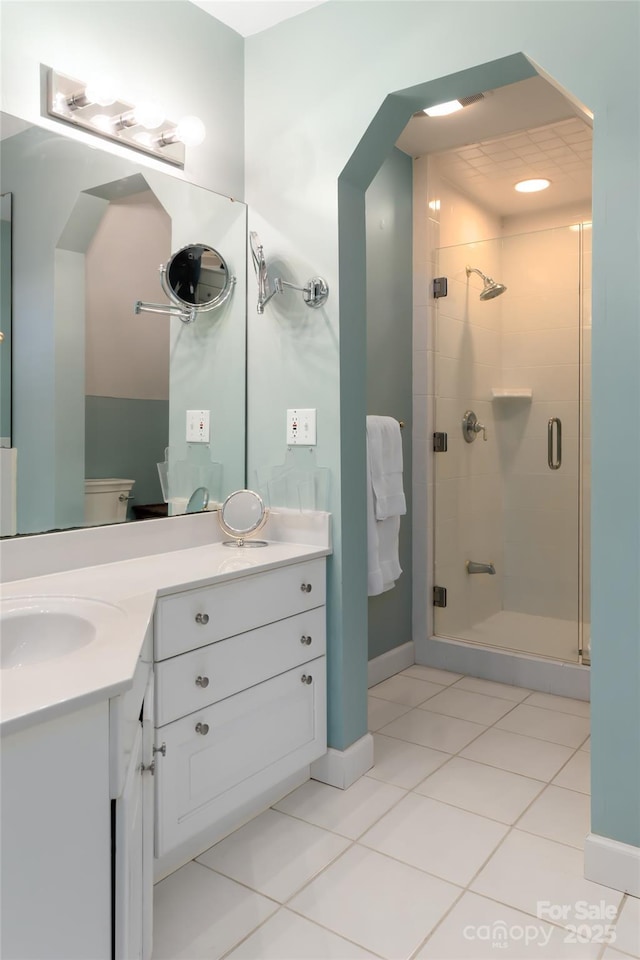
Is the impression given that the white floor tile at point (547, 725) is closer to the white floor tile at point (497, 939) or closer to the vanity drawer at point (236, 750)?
the vanity drawer at point (236, 750)

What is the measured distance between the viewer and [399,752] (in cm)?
248

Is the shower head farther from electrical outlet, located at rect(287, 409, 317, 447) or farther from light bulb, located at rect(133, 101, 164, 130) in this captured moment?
light bulb, located at rect(133, 101, 164, 130)

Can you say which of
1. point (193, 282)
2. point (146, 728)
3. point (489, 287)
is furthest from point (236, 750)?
point (489, 287)

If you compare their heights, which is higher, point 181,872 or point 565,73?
point 565,73

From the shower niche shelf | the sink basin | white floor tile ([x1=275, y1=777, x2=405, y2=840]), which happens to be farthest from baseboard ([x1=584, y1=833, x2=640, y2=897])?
the shower niche shelf

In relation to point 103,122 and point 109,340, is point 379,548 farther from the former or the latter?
point 103,122

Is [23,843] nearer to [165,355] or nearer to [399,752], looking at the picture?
[165,355]

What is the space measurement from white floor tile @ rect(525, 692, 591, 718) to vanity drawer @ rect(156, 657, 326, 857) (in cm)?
118

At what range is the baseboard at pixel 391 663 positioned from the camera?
3146 millimetres

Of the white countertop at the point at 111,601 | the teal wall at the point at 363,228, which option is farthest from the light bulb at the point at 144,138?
the white countertop at the point at 111,601

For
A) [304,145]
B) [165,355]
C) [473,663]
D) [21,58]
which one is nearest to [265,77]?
[304,145]

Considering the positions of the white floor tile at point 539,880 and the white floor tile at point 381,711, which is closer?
the white floor tile at point 539,880

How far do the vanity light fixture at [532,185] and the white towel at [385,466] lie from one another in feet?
5.44

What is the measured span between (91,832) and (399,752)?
1.74 m
